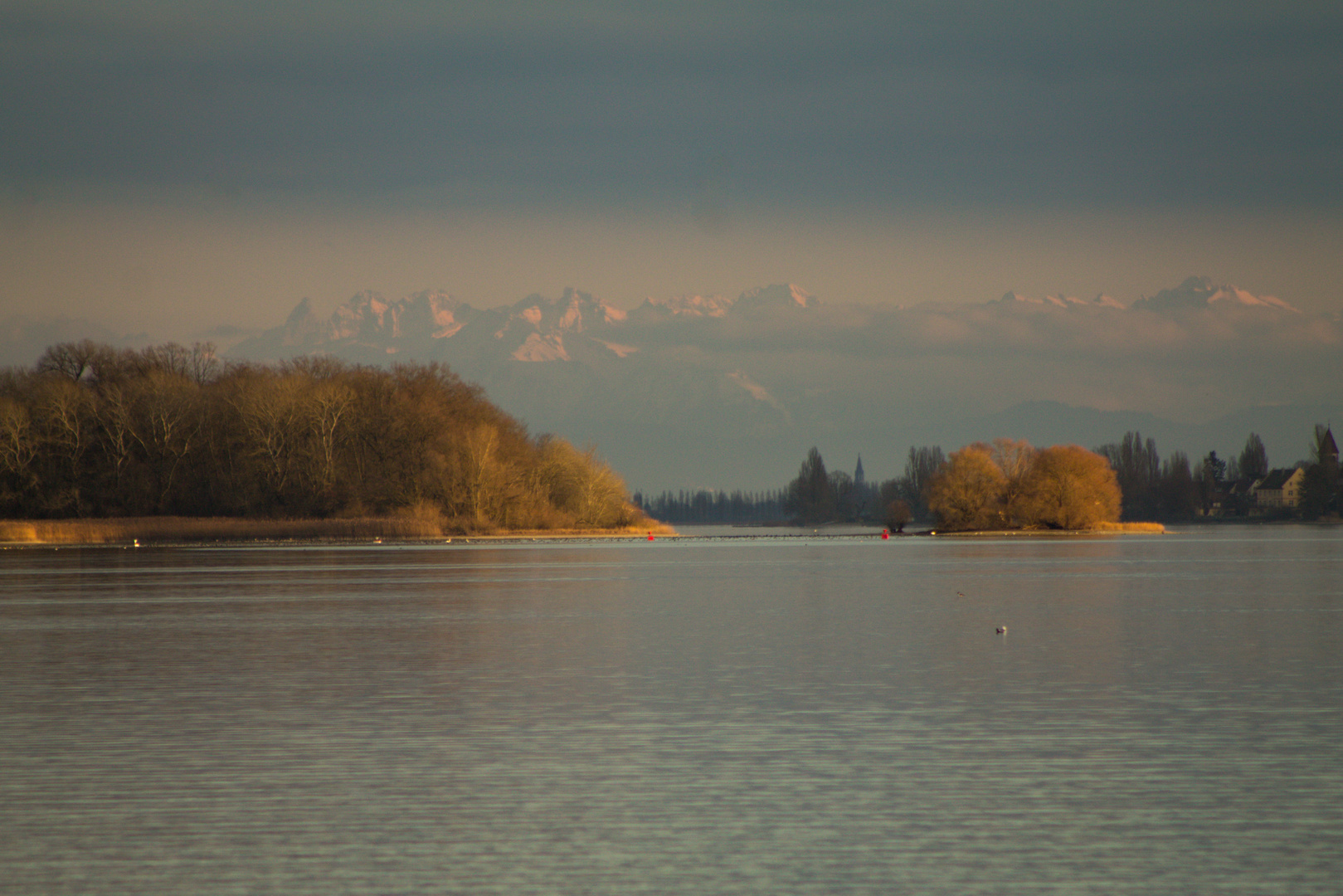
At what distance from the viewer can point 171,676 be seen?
18.0m

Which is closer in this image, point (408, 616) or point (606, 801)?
point (606, 801)

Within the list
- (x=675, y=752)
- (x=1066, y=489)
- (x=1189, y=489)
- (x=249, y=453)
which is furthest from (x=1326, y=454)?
(x=675, y=752)

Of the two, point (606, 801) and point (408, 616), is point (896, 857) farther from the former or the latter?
point (408, 616)

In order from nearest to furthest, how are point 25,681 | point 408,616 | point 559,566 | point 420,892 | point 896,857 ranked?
1. point 420,892
2. point 896,857
3. point 25,681
4. point 408,616
5. point 559,566

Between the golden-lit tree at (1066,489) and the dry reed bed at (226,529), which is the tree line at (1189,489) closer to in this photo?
the golden-lit tree at (1066,489)

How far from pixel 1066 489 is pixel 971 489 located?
345 inches

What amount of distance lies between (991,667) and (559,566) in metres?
38.4

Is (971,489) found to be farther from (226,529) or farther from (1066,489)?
(226,529)

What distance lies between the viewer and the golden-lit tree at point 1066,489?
114562 mm

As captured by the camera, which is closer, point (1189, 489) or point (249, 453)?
point (249, 453)

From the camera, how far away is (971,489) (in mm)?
118875

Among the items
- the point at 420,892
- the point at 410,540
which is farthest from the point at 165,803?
the point at 410,540

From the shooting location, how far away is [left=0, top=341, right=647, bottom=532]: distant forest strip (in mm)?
99562

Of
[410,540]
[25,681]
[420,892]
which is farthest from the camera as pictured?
[410,540]
